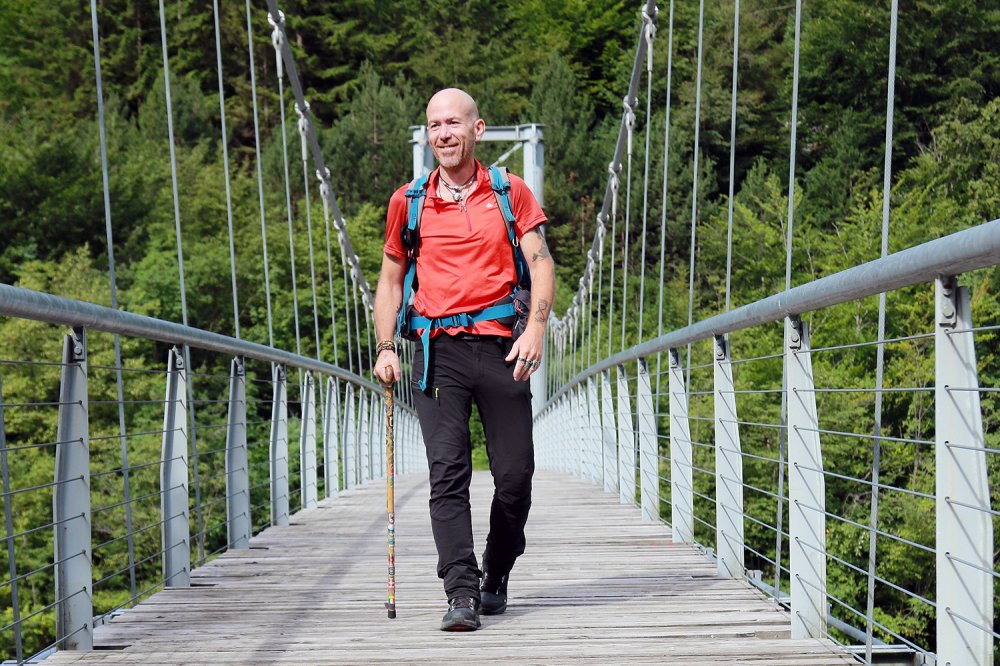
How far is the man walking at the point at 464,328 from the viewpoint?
112 inches

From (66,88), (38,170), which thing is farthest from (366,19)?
(38,170)

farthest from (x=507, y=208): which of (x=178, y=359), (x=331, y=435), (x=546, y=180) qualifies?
(x=546, y=180)

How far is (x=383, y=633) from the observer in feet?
8.99

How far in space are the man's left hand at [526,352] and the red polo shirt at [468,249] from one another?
0.22 feet

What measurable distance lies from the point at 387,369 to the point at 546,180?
3107 cm

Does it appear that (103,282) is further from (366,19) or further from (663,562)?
(663,562)

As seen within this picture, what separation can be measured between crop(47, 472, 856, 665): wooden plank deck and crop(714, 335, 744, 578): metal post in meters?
0.08

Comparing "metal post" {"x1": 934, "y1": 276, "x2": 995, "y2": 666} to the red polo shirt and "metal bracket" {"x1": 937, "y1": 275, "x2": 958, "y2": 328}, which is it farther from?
the red polo shirt

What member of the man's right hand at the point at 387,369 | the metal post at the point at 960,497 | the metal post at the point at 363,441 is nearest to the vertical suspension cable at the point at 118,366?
the man's right hand at the point at 387,369

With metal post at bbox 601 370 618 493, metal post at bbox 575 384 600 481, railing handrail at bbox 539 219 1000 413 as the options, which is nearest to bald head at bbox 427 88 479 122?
railing handrail at bbox 539 219 1000 413

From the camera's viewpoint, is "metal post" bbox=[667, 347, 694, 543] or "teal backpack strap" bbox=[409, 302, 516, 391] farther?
"metal post" bbox=[667, 347, 694, 543]

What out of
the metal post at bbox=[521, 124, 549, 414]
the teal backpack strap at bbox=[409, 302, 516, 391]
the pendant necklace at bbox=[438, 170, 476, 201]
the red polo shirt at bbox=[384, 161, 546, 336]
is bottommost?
the teal backpack strap at bbox=[409, 302, 516, 391]

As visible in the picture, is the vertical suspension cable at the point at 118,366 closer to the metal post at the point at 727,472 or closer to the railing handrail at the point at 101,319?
the railing handrail at the point at 101,319

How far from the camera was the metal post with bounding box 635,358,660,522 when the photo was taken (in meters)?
4.76
